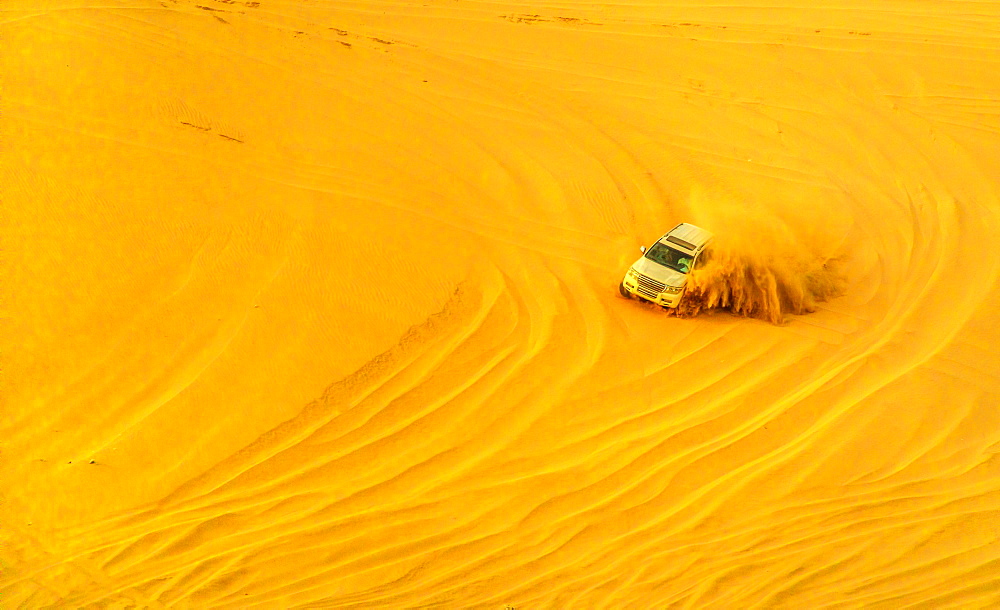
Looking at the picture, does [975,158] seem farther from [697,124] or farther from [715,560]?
Result: [715,560]

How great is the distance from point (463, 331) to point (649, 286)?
3083 millimetres

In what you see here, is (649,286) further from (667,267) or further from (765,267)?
(765,267)

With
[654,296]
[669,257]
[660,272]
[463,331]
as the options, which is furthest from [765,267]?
[463,331]

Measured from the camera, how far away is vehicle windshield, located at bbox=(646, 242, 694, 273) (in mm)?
11664

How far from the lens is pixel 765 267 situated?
11.8m

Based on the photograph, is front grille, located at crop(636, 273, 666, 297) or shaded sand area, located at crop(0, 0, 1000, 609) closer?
shaded sand area, located at crop(0, 0, 1000, 609)

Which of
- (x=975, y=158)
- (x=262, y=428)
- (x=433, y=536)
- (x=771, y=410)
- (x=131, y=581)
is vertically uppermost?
(x=975, y=158)

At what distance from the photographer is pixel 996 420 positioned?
991 centimetres

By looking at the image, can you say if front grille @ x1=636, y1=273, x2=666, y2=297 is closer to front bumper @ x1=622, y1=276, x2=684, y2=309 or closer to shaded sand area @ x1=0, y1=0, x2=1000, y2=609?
front bumper @ x1=622, y1=276, x2=684, y2=309

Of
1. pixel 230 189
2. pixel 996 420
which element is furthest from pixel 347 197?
pixel 996 420

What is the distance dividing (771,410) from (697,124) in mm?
8982

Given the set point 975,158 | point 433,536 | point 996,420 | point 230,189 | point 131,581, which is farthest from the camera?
point 975,158

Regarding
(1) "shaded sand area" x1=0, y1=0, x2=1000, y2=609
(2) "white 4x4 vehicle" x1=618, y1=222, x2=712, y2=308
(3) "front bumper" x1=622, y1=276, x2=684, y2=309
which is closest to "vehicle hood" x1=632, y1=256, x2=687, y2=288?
(2) "white 4x4 vehicle" x1=618, y1=222, x2=712, y2=308

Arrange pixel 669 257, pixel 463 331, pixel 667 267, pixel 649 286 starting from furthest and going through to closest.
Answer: pixel 669 257 < pixel 667 267 < pixel 649 286 < pixel 463 331
